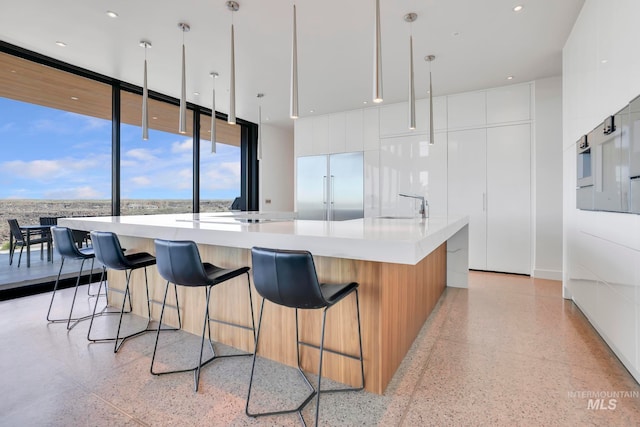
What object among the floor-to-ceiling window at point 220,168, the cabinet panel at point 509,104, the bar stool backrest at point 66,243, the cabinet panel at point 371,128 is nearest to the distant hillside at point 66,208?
the floor-to-ceiling window at point 220,168

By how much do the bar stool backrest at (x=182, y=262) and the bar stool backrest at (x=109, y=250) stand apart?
0.62 m

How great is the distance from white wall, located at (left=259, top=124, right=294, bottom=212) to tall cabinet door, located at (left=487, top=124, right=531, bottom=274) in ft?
13.9

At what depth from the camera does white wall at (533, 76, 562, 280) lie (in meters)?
4.06

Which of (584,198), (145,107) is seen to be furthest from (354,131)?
(584,198)

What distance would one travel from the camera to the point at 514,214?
4.34 metres

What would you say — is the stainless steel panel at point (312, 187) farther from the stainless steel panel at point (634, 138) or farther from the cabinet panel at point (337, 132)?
the stainless steel panel at point (634, 138)

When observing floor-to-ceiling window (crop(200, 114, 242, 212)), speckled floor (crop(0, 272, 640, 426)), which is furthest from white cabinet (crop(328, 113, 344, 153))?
speckled floor (crop(0, 272, 640, 426))

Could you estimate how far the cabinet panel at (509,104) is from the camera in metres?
4.25

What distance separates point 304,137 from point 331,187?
1.23 m

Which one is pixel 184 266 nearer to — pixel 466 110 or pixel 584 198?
pixel 584 198

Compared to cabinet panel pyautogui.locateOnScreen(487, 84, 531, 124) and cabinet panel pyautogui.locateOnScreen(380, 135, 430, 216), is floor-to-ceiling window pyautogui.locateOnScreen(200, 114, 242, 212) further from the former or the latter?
cabinet panel pyautogui.locateOnScreen(487, 84, 531, 124)

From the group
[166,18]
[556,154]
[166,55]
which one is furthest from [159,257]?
[556,154]

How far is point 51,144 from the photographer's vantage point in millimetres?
3686

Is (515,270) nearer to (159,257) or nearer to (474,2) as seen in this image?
(474,2)
